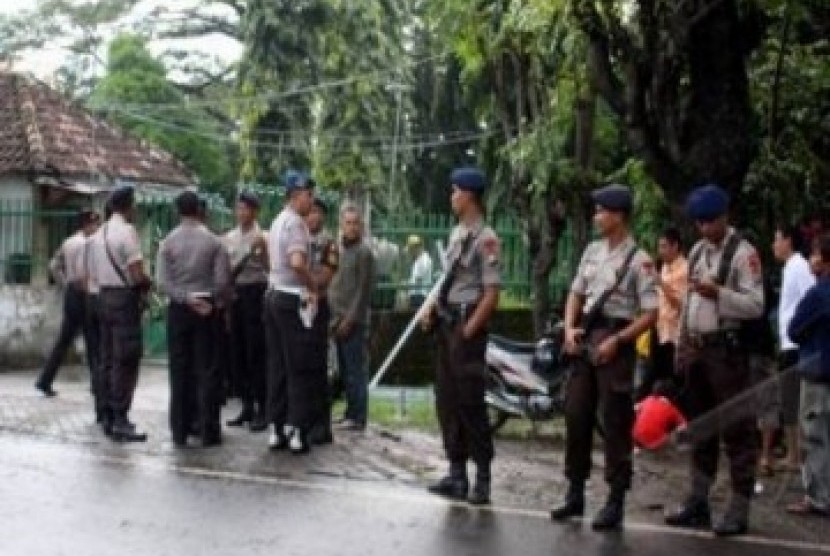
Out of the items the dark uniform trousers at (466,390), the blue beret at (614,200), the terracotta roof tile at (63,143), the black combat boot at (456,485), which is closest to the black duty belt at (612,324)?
the blue beret at (614,200)

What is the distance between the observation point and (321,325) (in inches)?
408

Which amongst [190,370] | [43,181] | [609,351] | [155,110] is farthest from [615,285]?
[155,110]

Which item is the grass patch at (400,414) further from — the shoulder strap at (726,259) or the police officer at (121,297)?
the shoulder strap at (726,259)

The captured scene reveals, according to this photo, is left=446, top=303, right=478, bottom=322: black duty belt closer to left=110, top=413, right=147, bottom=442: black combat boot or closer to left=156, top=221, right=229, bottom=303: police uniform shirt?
left=156, top=221, right=229, bottom=303: police uniform shirt

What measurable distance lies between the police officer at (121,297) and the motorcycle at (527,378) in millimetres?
2780

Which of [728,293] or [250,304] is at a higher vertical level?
[728,293]

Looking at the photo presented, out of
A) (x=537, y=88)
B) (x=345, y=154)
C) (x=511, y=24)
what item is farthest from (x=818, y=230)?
(x=345, y=154)

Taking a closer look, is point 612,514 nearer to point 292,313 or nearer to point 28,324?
point 292,313

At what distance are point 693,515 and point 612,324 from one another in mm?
1223

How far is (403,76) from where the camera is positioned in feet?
108

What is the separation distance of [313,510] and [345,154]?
2373cm

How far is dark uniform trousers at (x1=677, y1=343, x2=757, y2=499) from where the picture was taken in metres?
8.06

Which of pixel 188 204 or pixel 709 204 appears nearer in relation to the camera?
pixel 709 204

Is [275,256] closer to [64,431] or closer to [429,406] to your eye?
[64,431]
